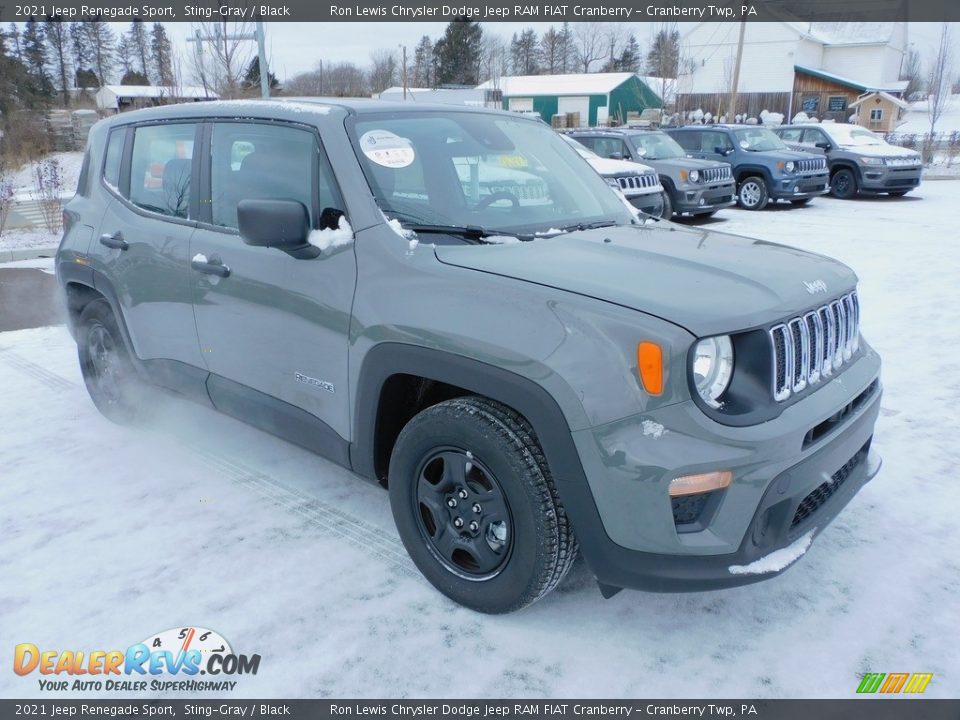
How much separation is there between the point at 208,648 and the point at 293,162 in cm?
199

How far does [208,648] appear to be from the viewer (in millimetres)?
2736

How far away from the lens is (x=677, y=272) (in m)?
2.67

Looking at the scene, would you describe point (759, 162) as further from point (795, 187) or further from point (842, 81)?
point (842, 81)

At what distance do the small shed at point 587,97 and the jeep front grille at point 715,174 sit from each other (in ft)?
130

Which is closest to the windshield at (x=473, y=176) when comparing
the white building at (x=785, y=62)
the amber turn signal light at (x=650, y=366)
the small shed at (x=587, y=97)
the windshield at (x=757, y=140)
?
the amber turn signal light at (x=650, y=366)

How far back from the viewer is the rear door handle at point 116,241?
13.6 feet

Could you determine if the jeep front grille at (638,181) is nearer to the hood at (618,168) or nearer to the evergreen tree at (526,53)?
the hood at (618,168)

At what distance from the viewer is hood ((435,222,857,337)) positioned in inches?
93.7

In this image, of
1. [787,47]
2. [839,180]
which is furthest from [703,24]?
[839,180]

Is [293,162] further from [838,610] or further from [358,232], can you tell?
[838,610]

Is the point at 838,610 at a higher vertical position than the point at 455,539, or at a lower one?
lower

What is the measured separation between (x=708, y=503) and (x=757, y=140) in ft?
50.9

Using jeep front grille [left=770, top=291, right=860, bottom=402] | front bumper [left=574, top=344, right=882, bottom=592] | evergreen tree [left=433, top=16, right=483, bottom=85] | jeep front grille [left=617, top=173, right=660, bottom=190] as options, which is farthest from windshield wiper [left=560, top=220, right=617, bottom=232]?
evergreen tree [left=433, top=16, right=483, bottom=85]

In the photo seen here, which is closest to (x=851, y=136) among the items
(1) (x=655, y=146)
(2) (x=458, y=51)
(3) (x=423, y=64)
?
(1) (x=655, y=146)
